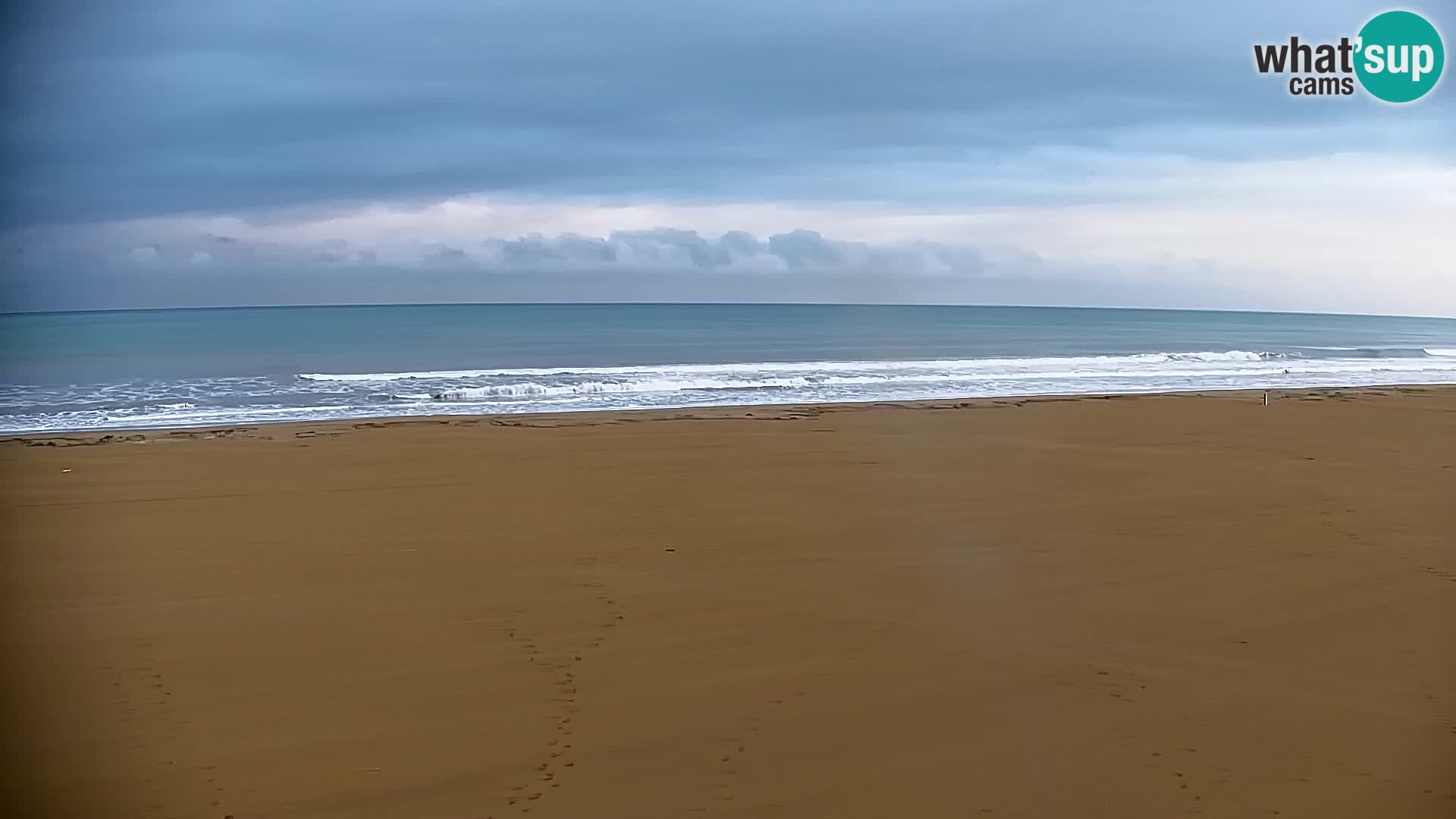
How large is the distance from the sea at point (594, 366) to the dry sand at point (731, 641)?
5.78 m

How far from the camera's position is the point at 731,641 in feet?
12.8

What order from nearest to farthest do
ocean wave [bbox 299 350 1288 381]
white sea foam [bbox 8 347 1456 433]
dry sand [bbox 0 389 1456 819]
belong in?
dry sand [bbox 0 389 1456 819] < white sea foam [bbox 8 347 1456 433] < ocean wave [bbox 299 350 1288 381]

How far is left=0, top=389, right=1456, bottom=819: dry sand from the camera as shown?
9.25 feet

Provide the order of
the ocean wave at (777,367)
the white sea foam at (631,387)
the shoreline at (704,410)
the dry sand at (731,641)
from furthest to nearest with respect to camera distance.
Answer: the ocean wave at (777,367) → the white sea foam at (631,387) → the shoreline at (704,410) → the dry sand at (731,641)

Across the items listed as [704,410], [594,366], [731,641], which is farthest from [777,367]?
[731,641]

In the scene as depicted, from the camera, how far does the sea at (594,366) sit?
42.9 ft

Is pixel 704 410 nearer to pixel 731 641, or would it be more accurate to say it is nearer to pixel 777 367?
pixel 777 367

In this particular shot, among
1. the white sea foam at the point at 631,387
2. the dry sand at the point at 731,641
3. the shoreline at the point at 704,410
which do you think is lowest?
the dry sand at the point at 731,641

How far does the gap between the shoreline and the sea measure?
37 cm

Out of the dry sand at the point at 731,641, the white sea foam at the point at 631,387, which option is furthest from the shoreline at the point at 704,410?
the dry sand at the point at 731,641

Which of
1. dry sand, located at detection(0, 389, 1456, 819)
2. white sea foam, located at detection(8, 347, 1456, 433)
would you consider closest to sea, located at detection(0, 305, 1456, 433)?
white sea foam, located at detection(8, 347, 1456, 433)

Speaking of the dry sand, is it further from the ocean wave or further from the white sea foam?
the ocean wave

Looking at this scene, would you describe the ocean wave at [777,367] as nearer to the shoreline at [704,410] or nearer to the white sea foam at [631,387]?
the white sea foam at [631,387]

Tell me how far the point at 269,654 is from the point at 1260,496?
20.9 feet
